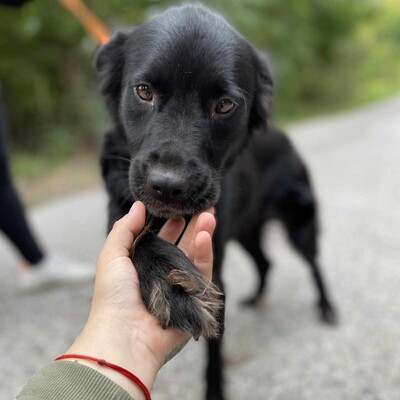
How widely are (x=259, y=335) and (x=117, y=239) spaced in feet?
5.41

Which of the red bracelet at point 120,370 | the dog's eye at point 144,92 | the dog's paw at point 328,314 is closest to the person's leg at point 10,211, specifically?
the dog's eye at point 144,92

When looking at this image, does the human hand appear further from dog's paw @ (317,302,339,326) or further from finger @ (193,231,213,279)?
dog's paw @ (317,302,339,326)

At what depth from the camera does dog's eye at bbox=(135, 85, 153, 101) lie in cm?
A: 182

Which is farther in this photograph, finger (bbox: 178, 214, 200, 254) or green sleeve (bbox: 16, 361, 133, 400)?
finger (bbox: 178, 214, 200, 254)

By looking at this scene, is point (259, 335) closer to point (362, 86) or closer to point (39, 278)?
point (39, 278)

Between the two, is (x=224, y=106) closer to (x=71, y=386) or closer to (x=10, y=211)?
(x=71, y=386)

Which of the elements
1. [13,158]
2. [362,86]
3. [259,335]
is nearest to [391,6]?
[362,86]

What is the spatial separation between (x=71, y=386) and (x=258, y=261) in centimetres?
219

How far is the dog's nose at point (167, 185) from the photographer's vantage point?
61.5 inches

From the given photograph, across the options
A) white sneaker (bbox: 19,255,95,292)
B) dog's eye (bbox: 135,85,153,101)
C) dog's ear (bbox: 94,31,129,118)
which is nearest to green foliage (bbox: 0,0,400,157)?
white sneaker (bbox: 19,255,95,292)

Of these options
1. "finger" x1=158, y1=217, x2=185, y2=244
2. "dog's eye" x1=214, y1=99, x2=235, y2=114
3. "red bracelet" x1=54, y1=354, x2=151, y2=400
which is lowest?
"finger" x1=158, y1=217, x2=185, y2=244

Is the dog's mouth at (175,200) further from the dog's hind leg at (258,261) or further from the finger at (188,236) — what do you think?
the dog's hind leg at (258,261)

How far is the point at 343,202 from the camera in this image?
5.25 metres

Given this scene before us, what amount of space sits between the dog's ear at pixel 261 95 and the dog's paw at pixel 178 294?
3.32ft
